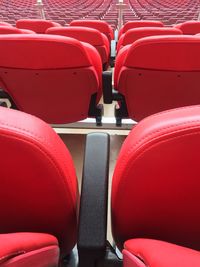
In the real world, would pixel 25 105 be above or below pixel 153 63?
below

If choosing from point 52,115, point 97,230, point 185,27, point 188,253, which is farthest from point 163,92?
point 185,27

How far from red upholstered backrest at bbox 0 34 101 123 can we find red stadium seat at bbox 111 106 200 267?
0.67 meters

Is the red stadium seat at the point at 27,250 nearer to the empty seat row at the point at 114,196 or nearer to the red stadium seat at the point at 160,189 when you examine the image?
the empty seat row at the point at 114,196

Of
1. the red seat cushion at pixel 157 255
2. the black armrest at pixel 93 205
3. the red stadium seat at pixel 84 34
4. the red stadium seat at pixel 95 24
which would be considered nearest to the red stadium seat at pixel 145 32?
the red stadium seat at pixel 84 34

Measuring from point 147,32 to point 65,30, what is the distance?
522 mm

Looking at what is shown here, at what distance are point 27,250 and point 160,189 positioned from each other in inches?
9.4

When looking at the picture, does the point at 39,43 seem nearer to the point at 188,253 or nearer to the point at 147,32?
the point at 188,253

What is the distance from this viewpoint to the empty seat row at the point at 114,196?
43 cm

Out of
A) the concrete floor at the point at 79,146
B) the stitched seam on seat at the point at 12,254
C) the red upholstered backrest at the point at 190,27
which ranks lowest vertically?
the concrete floor at the point at 79,146

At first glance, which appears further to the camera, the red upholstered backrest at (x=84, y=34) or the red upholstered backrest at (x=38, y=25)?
the red upholstered backrest at (x=38, y=25)

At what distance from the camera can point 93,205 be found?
611 millimetres

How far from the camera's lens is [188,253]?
1.31 ft

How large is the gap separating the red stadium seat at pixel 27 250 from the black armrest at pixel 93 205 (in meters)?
0.08

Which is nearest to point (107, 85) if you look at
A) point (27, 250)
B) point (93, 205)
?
point (93, 205)
